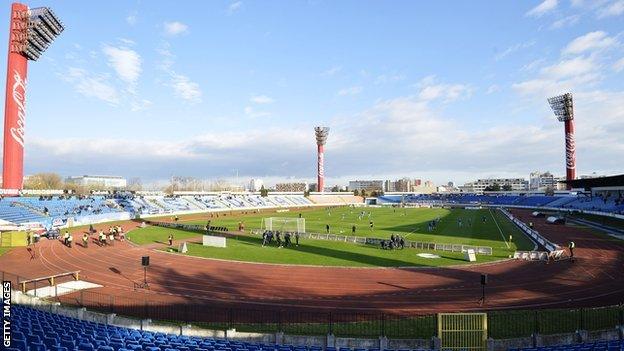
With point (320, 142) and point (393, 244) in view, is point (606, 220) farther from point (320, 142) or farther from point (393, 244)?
point (320, 142)

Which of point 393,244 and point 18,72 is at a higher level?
point 18,72

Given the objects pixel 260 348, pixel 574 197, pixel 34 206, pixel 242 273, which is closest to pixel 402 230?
pixel 242 273

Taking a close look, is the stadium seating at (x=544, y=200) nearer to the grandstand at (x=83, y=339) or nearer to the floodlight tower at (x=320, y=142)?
the floodlight tower at (x=320, y=142)

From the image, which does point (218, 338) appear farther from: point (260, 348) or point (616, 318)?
point (616, 318)

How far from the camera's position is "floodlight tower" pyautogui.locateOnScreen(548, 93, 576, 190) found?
98.9 m

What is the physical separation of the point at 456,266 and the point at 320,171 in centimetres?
11964

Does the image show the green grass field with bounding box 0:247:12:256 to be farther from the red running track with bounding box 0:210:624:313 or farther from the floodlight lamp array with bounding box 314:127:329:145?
the floodlight lamp array with bounding box 314:127:329:145

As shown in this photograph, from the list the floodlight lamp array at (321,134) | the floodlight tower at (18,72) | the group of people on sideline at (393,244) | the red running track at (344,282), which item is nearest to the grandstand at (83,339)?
the red running track at (344,282)

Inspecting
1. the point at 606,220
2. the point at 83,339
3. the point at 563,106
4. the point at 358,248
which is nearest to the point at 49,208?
the point at 358,248

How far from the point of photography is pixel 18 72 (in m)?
54.2

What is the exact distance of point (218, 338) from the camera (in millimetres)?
15523

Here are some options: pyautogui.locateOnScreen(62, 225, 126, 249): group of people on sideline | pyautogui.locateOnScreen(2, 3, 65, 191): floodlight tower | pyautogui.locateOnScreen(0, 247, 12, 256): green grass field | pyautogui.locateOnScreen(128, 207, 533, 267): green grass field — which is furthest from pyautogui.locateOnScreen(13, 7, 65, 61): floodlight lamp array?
pyautogui.locateOnScreen(0, 247, 12, 256): green grass field

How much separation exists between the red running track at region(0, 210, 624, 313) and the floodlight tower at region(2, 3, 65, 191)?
2387 centimetres

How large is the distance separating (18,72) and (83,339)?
186ft
